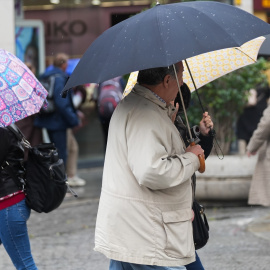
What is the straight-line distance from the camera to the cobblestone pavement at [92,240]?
641 cm

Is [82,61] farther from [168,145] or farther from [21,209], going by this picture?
[21,209]

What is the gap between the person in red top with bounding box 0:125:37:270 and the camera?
14.8ft

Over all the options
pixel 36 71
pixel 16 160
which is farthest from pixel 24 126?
pixel 16 160

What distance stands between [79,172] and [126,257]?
32.2ft

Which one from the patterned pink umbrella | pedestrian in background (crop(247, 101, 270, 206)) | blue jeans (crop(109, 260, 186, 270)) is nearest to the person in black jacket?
blue jeans (crop(109, 260, 186, 270))

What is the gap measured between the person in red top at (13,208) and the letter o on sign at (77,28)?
909 cm

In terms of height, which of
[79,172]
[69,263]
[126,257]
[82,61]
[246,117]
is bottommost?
[79,172]

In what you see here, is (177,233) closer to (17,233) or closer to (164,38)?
(164,38)

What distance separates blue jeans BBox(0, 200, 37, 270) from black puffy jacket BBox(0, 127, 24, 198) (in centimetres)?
11

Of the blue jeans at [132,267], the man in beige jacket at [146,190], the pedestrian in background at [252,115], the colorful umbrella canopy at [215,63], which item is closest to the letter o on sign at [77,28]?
the pedestrian in background at [252,115]

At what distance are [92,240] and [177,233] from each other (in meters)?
3.99

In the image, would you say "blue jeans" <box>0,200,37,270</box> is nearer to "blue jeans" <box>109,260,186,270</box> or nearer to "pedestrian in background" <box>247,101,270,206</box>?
"blue jeans" <box>109,260,186,270</box>

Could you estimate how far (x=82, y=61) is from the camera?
3754 mm

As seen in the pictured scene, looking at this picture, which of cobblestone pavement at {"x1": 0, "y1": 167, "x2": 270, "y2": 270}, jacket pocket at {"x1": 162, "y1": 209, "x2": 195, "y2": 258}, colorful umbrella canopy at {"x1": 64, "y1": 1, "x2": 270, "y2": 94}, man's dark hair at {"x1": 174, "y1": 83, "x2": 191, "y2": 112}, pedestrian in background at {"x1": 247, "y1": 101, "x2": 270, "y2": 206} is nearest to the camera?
colorful umbrella canopy at {"x1": 64, "y1": 1, "x2": 270, "y2": 94}
